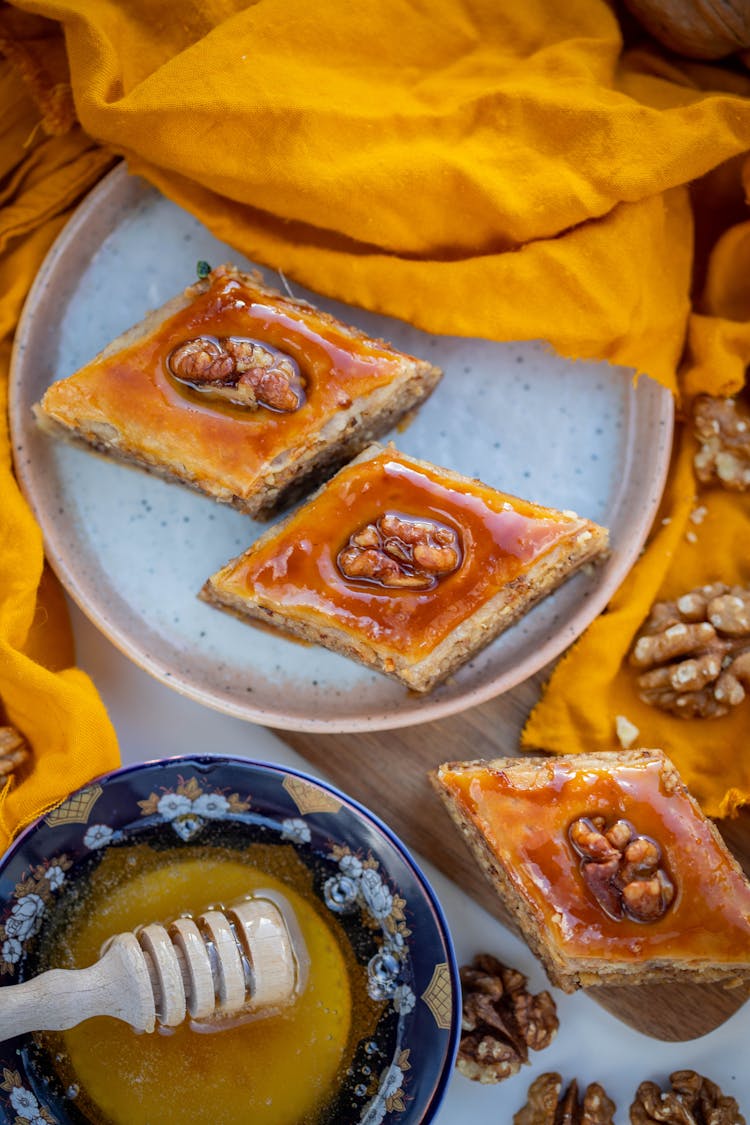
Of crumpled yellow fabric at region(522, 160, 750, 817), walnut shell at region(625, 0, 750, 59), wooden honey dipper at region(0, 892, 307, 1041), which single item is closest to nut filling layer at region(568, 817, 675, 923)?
crumpled yellow fabric at region(522, 160, 750, 817)

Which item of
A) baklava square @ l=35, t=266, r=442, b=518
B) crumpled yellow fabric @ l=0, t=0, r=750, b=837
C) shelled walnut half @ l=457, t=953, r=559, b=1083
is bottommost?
shelled walnut half @ l=457, t=953, r=559, b=1083

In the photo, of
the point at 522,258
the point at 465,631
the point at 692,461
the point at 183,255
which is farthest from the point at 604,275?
the point at 183,255

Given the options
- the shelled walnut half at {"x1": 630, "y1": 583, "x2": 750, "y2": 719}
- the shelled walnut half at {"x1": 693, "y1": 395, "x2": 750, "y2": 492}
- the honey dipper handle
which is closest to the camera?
the honey dipper handle

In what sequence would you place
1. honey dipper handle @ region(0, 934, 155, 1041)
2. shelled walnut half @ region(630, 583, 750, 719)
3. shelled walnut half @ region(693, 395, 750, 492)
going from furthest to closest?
shelled walnut half @ region(693, 395, 750, 492), shelled walnut half @ region(630, 583, 750, 719), honey dipper handle @ region(0, 934, 155, 1041)

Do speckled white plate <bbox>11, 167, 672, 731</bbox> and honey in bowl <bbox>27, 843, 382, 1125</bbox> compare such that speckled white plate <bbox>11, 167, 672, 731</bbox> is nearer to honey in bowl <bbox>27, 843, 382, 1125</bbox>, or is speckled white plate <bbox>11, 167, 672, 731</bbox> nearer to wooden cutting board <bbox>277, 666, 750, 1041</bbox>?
wooden cutting board <bbox>277, 666, 750, 1041</bbox>

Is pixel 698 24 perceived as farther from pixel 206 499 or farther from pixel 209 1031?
pixel 209 1031

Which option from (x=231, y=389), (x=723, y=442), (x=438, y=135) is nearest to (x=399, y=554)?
(x=231, y=389)

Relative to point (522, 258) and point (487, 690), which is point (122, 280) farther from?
point (487, 690)
